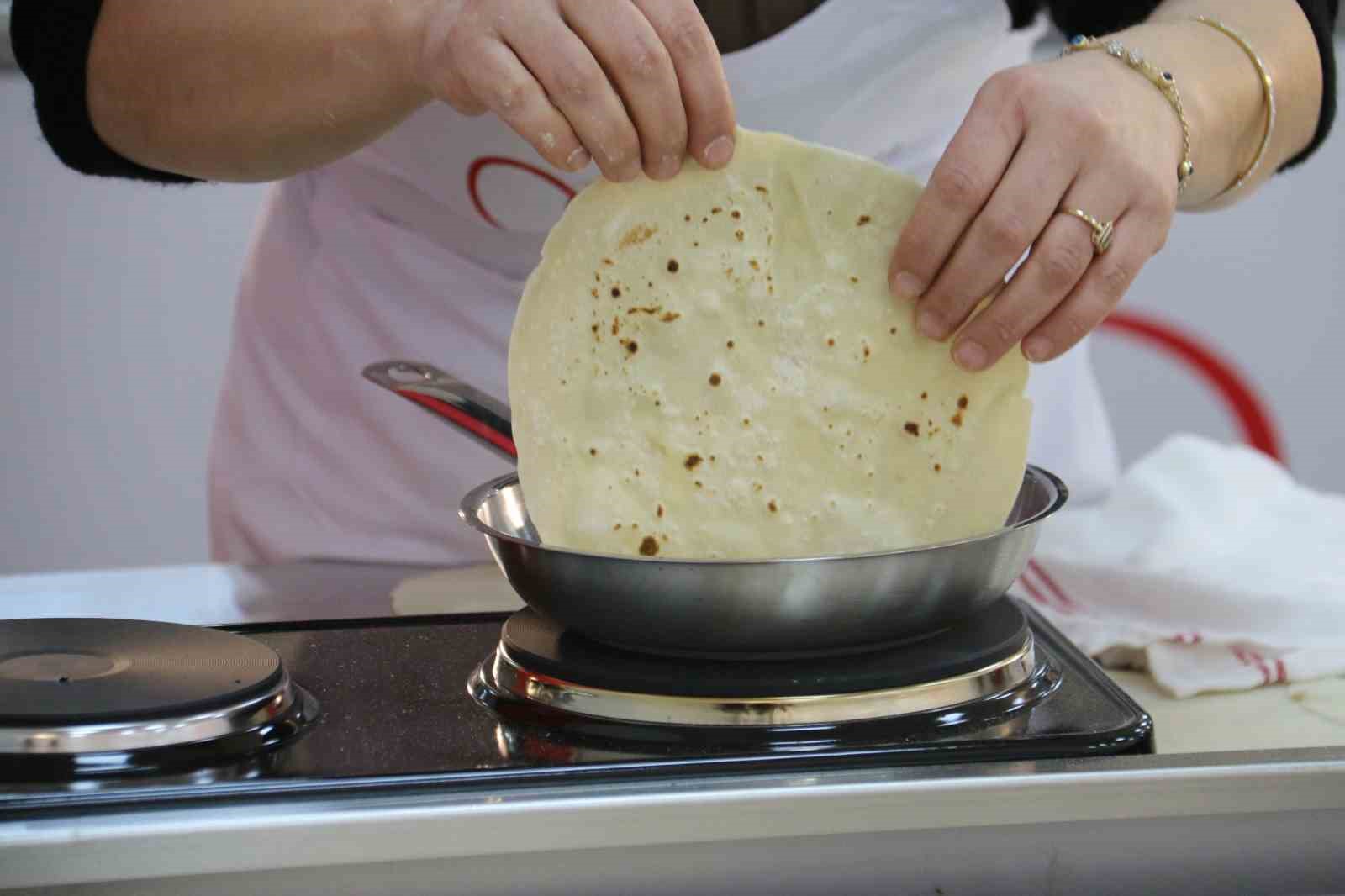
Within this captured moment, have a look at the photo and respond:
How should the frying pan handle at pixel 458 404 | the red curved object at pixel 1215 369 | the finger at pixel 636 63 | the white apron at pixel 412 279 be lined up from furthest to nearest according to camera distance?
the red curved object at pixel 1215 369
the white apron at pixel 412 279
the frying pan handle at pixel 458 404
the finger at pixel 636 63

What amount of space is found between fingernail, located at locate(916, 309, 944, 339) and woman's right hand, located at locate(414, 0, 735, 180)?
0.46 ft

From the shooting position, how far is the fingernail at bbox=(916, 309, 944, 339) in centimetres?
79

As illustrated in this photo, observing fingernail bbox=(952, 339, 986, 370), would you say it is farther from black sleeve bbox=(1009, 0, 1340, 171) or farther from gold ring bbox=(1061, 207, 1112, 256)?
black sleeve bbox=(1009, 0, 1340, 171)

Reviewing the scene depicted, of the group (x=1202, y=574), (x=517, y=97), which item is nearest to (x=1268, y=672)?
(x=1202, y=574)

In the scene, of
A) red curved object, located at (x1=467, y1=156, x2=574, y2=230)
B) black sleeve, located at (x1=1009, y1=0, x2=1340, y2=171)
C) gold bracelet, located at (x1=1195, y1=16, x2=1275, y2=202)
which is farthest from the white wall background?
gold bracelet, located at (x1=1195, y1=16, x2=1275, y2=202)

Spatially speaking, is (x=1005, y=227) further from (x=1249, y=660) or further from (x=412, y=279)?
(x=412, y=279)

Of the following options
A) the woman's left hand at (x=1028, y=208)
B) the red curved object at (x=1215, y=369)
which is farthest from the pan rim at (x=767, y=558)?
the red curved object at (x=1215, y=369)

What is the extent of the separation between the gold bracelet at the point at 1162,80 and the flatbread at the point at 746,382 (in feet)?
0.52

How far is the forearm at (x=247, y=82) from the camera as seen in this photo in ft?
2.87

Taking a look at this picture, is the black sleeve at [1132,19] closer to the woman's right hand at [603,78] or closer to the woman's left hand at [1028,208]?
the woman's left hand at [1028,208]

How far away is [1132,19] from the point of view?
3.82 ft

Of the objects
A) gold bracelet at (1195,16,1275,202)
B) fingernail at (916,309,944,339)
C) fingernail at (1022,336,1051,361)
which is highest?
gold bracelet at (1195,16,1275,202)

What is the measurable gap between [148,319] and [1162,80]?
1833mm

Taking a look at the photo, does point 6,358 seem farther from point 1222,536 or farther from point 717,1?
point 1222,536
